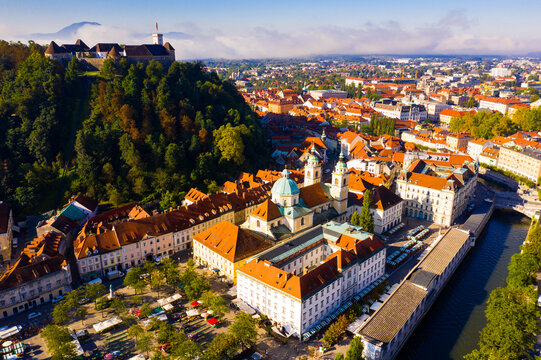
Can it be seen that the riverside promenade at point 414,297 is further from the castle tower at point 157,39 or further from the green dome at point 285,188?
the castle tower at point 157,39

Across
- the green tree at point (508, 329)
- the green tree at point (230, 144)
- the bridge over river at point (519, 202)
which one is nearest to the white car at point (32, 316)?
the green tree at point (508, 329)

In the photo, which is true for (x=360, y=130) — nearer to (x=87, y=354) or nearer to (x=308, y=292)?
(x=308, y=292)

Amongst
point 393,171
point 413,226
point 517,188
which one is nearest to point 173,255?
point 413,226

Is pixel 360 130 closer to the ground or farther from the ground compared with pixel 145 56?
closer to the ground

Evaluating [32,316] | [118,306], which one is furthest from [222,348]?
[32,316]

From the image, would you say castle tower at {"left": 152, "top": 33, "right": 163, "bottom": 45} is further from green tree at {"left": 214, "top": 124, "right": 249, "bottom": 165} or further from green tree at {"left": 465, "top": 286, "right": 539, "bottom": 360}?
green tree at {"left": 465, "top": 286, "right": 539, "bottom": 360}

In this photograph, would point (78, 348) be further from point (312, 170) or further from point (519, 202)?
point (519, 202)

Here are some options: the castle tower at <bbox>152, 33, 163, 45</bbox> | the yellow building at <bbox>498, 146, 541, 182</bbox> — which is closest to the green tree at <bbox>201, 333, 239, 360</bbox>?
the yellow building at <bbox>498, 146, 541, 182</bbox>
